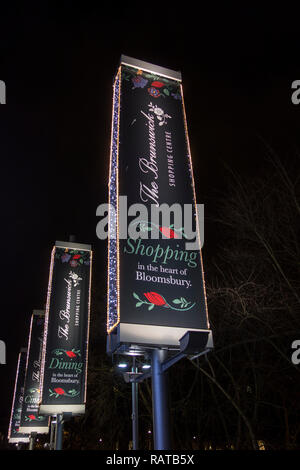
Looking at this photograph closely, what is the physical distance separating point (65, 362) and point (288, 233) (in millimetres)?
8079

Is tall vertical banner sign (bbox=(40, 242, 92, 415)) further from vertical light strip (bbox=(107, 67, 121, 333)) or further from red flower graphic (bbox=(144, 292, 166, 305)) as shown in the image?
red flower graphic (bbox=(144, 292, 166, 305))

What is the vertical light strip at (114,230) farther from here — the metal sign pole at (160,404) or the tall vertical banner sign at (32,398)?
the tall vertical banner sign at (32,398)

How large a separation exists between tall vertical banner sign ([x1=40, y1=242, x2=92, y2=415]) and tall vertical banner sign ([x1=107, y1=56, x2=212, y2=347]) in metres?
7.20

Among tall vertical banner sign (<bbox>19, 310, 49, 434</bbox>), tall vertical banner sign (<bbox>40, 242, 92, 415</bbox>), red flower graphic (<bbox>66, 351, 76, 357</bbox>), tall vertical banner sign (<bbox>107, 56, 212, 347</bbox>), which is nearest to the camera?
tall vertical banner sign (<bbox>107, 56, 212, 347</bbox>)

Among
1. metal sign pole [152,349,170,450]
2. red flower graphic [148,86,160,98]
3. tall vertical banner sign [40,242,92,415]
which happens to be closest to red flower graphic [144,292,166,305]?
metal sign pole [152,349,170,450]

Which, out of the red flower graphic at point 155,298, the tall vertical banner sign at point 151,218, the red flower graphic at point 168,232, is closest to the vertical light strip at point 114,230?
the tall vertical banner sign at point 151,218

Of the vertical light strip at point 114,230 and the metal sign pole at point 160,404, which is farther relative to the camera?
the vertical light strip at point 114,230

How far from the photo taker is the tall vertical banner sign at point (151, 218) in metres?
5.86

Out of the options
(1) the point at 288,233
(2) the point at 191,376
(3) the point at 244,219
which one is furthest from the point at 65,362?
(2) the point at 191,376

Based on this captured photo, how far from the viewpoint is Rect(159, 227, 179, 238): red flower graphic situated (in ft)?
21.5

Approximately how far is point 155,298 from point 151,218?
136cm

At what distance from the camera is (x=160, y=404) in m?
5.74

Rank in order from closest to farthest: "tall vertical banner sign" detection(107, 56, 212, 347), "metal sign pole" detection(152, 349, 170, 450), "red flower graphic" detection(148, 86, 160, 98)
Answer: "metal sign pole" detection(152, 349, 170, 450)
"tall vertical banner sign" detection(107, 56, 212, 347)
"red flower graphic" detection(148, 86, 160, 98)

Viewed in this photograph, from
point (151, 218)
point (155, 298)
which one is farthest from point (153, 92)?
point (155, 298)
